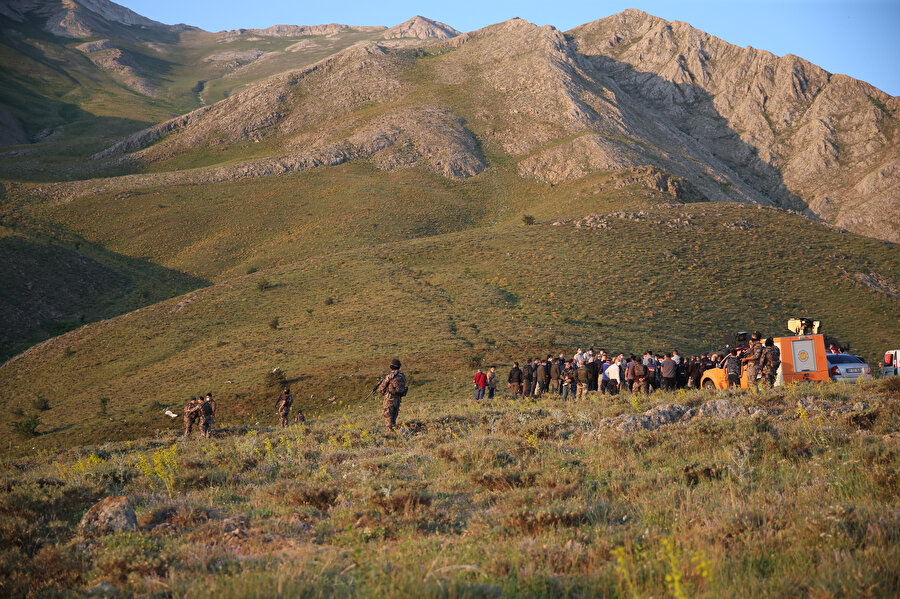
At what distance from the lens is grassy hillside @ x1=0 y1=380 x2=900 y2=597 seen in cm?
513

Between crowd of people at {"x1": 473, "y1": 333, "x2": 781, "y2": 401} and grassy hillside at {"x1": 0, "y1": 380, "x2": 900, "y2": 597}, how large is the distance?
4379 mm

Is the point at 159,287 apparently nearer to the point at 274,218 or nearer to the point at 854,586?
the point at 274,218

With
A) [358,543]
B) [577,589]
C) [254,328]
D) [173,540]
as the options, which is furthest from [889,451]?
[254,328]

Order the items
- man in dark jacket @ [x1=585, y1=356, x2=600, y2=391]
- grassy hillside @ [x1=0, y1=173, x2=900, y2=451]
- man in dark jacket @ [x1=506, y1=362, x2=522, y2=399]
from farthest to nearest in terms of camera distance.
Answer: grassy hillside @ [x1=0, y1=173, x2=900, y2=451] < man in dark jacket @ [x1=506, y1=362, x2=522, y2=399] < man in dark jacket @ [x1=585, y1=356, x2=600, y2=391]

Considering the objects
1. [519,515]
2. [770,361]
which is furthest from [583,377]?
[519,515]

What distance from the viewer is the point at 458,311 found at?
46781 mm

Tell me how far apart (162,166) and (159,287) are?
50.2 meters

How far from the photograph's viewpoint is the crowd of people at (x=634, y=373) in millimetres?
18125

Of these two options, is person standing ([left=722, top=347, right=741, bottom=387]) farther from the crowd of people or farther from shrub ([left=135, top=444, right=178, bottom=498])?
shrub ([left=135, top=444, right=178, bottom=498])

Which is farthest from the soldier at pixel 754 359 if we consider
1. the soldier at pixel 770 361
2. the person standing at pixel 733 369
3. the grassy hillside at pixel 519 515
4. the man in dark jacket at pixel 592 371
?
the man in dark jacket at pixel 592 371

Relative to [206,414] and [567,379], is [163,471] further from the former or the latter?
[567,379]

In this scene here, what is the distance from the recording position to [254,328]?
45.5 metres

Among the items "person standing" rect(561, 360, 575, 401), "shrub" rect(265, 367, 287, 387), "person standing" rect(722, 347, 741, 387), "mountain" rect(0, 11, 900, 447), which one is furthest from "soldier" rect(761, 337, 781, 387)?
"shrub" rect(265, 367, 287, 387)

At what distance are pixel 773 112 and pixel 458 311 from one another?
461ft
